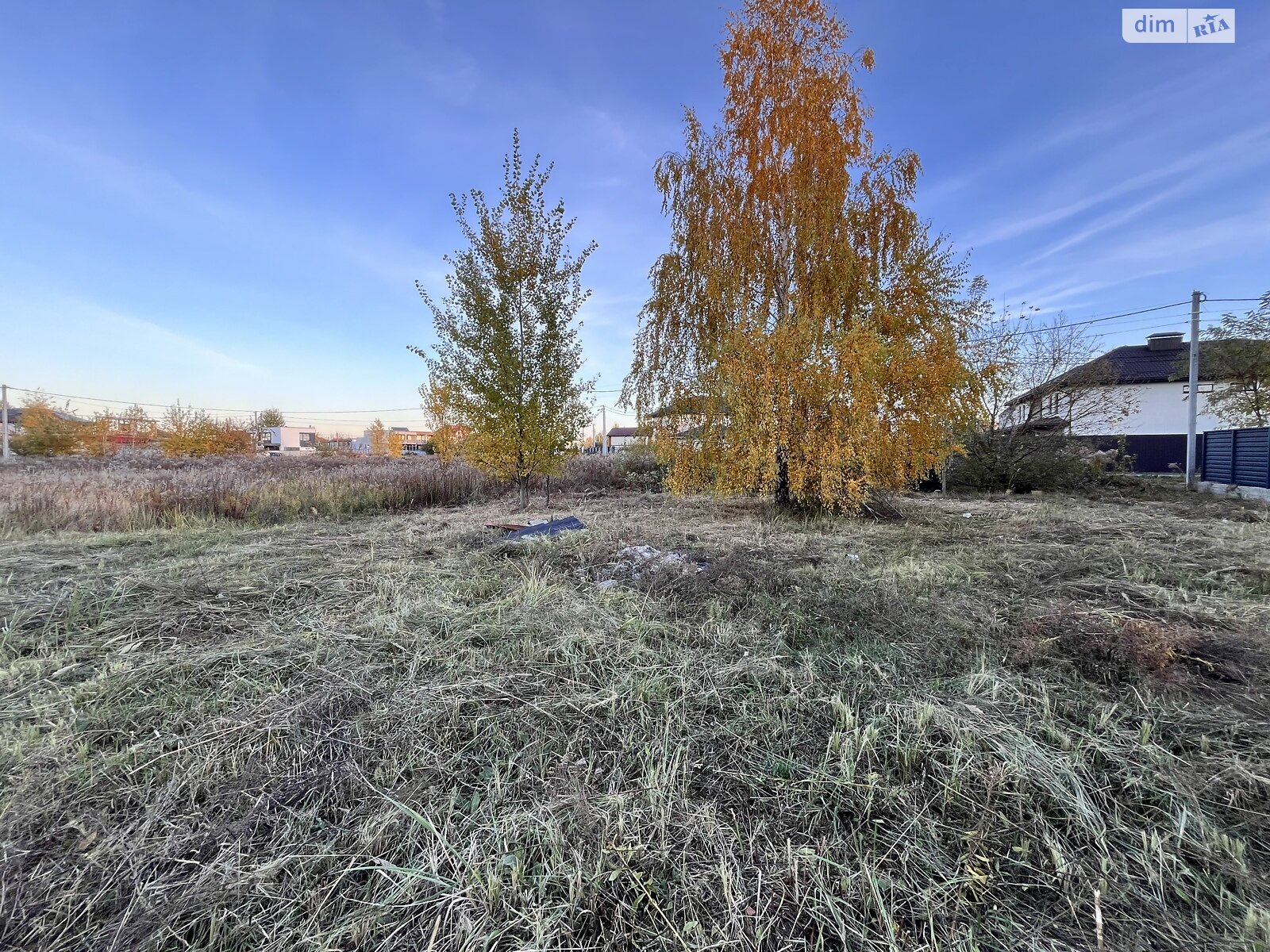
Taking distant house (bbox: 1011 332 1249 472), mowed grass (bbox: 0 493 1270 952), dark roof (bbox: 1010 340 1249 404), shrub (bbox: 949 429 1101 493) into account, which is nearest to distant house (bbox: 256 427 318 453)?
shrub (bbox: 949 429 1101 493)

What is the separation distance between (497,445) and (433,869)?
23.6 feet

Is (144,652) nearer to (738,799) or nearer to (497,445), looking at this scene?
(738,799)

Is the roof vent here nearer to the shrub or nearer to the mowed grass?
the shrub

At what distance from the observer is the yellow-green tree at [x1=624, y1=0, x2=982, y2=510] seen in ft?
20.6

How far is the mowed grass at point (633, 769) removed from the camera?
117 centimetres

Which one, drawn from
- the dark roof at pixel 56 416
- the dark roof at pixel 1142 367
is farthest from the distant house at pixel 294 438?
the dark roof at pixel 1142 367

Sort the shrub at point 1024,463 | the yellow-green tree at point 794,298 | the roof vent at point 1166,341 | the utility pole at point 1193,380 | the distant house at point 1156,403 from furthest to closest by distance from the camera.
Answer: the roof vent at point 1166,341, the distant house at point 1156,403, the utility pole at point 1193,380, the shrub at point 1024,463, the yellow-green tree at point 794,298

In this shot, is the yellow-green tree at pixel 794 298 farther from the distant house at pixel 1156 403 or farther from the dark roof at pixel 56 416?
the dark roof at pixel 56 416

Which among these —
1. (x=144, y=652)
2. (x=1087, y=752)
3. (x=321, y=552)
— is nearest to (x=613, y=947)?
(x=1087, y=752)

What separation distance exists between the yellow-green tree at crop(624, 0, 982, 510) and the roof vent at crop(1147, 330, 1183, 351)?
25542 mm

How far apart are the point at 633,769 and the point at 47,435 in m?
39.2

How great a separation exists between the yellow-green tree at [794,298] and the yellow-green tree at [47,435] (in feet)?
116

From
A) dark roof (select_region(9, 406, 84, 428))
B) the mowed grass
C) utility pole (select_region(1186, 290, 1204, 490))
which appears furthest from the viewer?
dark roof (select_region(9, 406, 84, 428))

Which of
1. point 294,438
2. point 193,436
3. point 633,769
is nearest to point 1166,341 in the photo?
point 633,769
